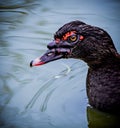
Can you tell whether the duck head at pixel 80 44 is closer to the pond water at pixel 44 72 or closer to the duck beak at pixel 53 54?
the duck beak at pixel 53 54

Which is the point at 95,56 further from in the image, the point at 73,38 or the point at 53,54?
the point at 53,54

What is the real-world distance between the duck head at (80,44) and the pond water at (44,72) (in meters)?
0.51

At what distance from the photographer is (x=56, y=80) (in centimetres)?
523

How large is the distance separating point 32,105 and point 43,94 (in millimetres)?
232

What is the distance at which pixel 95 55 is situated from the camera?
14.9 ft

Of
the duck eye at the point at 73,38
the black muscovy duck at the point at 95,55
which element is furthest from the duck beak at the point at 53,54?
the duck eye at the point at 73,38

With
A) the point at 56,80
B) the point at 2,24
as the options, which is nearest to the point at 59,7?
the point at 2,24

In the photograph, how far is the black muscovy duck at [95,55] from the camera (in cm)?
444

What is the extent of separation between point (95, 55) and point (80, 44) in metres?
0.18

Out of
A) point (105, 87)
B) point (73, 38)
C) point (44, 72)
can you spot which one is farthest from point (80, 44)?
point (44, 72)

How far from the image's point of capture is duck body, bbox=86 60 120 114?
446cm

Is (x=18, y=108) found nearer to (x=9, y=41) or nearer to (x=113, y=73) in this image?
(x=113, y=73)

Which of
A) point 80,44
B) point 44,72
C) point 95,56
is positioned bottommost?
point 44,72

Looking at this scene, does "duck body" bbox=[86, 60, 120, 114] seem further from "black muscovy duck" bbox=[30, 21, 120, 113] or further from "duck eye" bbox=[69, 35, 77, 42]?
"duck eye" bbox=[69, 35, 77, 42]
